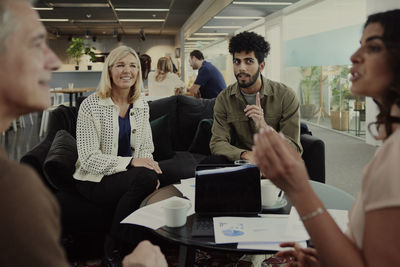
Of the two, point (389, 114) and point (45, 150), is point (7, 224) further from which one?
point (45, 150)

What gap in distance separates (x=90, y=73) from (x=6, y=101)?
455 inches

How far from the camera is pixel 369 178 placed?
33.8 inches

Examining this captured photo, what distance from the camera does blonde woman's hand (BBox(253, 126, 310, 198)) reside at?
2.83 ft

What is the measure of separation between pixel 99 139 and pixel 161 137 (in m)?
0.91

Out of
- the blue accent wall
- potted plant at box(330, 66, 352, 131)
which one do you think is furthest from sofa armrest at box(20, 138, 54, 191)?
potted plant at box(330, 66, 352, 131)

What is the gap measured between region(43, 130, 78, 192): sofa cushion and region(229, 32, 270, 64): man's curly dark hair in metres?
1.46

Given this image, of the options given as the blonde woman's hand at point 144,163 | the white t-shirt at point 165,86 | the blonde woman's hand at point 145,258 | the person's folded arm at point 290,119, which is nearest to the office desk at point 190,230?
the blonde woman's hand at point 145,258

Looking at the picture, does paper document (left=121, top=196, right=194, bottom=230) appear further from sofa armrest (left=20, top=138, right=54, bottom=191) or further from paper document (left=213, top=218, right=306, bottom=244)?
sofa armrest (left=20, top=138, right=54, bottom=191)

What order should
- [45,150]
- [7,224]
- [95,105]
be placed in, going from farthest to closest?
[45,150] < [95,105] < [7,224]

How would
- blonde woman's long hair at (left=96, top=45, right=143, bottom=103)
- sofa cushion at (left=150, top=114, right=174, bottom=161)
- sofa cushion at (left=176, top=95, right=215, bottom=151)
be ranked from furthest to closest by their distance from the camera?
sofa cushion at (left=176, top=95, right=215, bottom=151) → sofa cushion at (left=150, top=114, right=174, bottom=161) → blonde woman's long hair at (left=96, top=45, right=143, bottom=103)

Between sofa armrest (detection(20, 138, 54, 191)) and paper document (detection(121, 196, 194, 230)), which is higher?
sofa armrest (detection(20, 138, 54, 191))

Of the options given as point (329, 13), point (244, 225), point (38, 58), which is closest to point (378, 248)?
point (244, 225)

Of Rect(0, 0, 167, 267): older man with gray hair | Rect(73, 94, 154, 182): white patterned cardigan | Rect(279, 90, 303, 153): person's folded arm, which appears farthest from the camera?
Rect(279, 90, 303, 153): person's folded arm

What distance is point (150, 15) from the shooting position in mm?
12312
